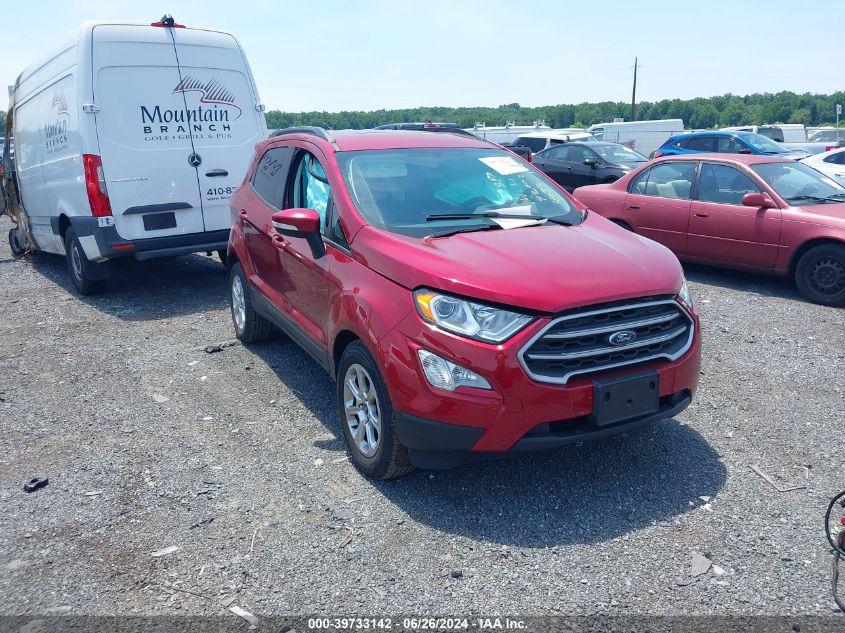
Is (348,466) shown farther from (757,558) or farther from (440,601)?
(757,558)

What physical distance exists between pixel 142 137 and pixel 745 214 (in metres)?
6.75

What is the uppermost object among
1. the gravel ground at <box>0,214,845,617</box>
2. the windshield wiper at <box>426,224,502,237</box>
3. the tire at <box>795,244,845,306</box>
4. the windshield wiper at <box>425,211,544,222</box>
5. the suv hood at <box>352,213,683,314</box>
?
the windshield wiper at <box>425,211,544,222</box>

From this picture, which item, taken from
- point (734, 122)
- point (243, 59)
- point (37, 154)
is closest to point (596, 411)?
point (243, 59)

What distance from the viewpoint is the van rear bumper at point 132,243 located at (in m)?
7.59

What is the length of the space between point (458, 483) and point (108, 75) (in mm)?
6147

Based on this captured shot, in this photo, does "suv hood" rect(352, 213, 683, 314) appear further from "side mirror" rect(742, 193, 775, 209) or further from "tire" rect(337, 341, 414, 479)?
"side mirror" rect(742, 193, 775, 209)

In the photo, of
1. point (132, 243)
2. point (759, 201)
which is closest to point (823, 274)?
point (759, 201)

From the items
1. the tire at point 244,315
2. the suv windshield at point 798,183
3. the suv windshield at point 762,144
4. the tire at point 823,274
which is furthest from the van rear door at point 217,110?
the suv windshield at point 762,144

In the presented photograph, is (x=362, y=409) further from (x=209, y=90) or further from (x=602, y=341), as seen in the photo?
(x=209, y=90)

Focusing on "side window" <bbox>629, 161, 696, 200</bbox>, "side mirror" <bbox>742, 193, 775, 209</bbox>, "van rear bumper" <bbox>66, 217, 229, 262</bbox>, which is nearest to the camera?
"van rear bumper" <bbox>66, 217, 229, 262</bbox>

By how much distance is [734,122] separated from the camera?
222 ft

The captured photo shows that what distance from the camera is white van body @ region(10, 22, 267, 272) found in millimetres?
7480

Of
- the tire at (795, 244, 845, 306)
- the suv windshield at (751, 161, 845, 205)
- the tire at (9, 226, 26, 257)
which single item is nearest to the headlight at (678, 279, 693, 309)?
the tire at (795, 244, 845, 306)

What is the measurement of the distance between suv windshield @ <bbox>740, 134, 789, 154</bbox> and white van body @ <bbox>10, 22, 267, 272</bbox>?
41.5 ft
